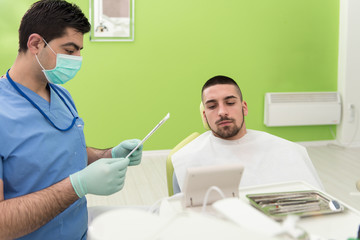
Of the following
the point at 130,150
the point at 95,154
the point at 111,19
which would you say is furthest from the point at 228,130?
the point at 111,19

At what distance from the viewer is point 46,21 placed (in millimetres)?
1312

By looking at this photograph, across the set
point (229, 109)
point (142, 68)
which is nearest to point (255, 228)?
point (229, 109)

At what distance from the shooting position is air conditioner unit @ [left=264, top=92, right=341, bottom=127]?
420 cm

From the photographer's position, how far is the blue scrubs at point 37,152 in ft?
3.96

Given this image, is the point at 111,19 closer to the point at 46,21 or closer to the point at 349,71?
the point at 46,21

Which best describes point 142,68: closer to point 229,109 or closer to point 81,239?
point 229,109

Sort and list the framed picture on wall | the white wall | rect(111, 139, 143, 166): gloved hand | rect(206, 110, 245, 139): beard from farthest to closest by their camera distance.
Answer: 1. the white wall
2. the framed picture on wall
3. rect(206, 110, 245, 139): beard
4. rect(111, 139, 143, 166): gloved hand

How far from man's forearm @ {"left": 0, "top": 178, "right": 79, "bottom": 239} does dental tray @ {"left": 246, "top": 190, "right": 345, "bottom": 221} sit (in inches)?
23.7

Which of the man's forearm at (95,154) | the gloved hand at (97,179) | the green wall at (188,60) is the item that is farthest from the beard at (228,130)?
the green wall at (188,60)

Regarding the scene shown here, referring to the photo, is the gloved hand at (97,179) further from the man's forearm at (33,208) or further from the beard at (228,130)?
the beard at (228,130)

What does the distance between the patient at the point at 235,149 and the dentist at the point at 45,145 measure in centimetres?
46

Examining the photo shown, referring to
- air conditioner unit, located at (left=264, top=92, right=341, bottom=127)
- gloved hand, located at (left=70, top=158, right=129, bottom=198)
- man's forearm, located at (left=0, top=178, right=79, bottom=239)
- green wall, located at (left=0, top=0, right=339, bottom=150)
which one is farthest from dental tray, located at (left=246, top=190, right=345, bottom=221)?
air conditioner unit, located at (left=264, top=92, right=341, bottom=127)

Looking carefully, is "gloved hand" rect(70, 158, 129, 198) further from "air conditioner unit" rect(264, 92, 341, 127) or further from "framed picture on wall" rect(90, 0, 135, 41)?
"air conditioner unit" rect(264, 92, 341, 127)

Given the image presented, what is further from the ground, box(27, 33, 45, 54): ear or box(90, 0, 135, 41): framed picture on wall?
box(90, 0, 135, 41): framed picture on wall
